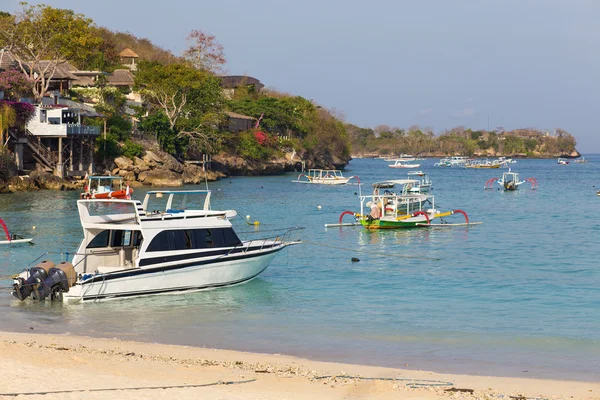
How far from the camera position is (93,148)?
6944cm

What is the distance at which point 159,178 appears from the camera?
7194cm

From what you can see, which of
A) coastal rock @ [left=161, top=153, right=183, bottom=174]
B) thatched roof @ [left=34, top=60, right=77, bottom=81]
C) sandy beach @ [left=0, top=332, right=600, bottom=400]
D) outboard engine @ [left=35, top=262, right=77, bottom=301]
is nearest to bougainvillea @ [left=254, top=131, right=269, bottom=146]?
coastal rock @ [left=161, top=153, right=183, bottom=174]

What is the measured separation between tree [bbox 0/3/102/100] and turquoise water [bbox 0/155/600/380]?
104 feet

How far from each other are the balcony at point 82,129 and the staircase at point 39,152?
3.06m

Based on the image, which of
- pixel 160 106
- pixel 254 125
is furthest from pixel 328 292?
pixel 254 125

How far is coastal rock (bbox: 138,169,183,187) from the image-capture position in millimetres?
71375

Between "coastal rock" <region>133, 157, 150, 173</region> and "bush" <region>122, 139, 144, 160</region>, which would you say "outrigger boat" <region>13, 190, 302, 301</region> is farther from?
"bush" <region>122, 139, 144, 160</region>

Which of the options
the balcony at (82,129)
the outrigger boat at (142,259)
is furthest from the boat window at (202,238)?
the balcony at (82,129)

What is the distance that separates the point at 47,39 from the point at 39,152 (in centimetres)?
1042

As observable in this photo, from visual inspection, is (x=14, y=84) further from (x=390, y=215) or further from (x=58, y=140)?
(x=390, y=215)

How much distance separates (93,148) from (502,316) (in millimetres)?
55358

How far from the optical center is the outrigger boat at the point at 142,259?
2012 cm

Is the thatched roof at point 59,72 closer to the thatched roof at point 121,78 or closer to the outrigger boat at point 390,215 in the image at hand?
the thatched roof at point 121,78

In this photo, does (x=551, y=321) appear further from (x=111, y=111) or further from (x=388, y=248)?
(x=111, y=111)
